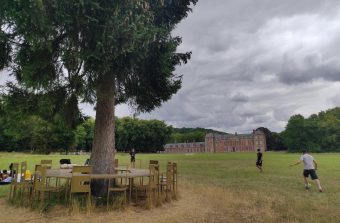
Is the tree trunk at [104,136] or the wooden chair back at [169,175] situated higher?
the tree trunk at [104,136]

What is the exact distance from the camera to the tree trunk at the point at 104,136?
1105 centimetres

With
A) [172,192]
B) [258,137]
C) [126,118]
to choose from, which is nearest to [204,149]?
[258,137]

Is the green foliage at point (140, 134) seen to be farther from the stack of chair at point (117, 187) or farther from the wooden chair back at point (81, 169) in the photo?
the wooden chair back at point (81, 169)

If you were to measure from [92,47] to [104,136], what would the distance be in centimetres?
350

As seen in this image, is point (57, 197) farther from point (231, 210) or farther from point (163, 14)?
point (163, 14)

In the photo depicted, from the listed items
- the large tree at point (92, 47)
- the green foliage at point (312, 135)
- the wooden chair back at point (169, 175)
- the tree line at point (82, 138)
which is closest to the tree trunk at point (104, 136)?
the large tree at point (92, 47)

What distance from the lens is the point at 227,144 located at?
136m

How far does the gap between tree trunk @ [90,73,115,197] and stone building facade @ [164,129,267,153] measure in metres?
118

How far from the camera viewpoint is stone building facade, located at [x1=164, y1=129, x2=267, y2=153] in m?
126

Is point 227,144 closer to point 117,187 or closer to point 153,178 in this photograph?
point 117,187

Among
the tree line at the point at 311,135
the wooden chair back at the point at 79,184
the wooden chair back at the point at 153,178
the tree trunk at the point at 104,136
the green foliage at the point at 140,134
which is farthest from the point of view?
the tree line at the point at 311,135

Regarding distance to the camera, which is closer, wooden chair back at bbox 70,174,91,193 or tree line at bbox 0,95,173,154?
wooden chair back at bbox 70,174,91,193

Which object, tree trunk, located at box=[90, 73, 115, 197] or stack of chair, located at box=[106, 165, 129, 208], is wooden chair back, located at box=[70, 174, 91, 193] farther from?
tree trunk, located at box=[90, 73, 115, 197]

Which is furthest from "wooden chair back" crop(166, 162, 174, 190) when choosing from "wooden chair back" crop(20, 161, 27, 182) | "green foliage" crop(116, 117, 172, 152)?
"green foliage" crop(116, 117, 172, 152)
